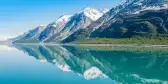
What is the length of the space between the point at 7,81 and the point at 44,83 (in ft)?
21.9

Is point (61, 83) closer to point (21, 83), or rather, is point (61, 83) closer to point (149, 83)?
point (21, 83)

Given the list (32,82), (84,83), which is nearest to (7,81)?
(32,82)

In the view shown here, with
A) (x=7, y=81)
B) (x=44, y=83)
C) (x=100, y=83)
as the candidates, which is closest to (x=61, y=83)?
(x=44, y=83)

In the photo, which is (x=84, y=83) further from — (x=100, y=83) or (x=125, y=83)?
(x=125, y=83)

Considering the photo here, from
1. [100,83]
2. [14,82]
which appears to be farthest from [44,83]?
[100,83]

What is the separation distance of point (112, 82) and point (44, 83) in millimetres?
10560

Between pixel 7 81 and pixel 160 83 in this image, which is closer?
pixel 160 83

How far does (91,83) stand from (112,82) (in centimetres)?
375

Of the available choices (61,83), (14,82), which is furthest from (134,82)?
(14,82)

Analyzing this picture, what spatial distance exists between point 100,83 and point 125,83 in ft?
12.7

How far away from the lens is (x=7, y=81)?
1875 inches

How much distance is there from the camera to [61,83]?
4516cm

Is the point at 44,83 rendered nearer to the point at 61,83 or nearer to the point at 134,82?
the point at 61,83

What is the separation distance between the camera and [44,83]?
4525 centimetres
